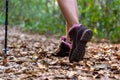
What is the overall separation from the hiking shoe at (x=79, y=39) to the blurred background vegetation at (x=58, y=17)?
1.82 meters

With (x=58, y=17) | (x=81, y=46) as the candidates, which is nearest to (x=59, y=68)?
(x=81, y=46)

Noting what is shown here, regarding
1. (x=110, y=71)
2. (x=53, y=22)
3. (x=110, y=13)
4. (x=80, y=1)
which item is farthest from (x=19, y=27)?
(x=110, y=71)

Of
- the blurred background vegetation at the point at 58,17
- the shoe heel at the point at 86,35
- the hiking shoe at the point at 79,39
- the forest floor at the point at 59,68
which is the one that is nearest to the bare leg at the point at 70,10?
the hiking shoe at the point at 79,39

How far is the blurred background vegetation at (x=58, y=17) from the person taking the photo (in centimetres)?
914

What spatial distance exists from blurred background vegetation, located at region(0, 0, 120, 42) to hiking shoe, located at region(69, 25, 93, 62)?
1.82 meters

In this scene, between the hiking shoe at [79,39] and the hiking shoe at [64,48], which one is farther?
the hiking shoe at [64,48]

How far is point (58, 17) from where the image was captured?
12234 millimetres

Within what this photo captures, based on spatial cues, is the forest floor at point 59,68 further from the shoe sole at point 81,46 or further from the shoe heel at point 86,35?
the shoe heel at point 86,35

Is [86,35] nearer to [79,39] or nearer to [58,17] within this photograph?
[79,39]

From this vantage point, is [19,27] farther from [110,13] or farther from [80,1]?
[110,13]

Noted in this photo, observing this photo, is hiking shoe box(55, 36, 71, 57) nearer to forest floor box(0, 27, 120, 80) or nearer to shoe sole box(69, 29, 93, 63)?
forest floor box(0, 27, 120, 80)

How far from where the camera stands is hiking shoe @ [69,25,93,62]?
3.27 metres

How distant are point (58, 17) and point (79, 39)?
29.3 feet

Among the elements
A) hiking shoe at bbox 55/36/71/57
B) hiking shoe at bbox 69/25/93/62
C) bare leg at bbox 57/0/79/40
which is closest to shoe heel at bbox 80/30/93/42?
hiking shoe at bbox 69/25/93/62
